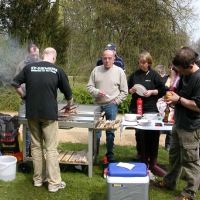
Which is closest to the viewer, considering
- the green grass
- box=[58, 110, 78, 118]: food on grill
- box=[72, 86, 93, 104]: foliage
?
the green grass

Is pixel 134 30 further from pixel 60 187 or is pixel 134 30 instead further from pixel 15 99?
pixel 60 187

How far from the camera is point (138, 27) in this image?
13.7 m

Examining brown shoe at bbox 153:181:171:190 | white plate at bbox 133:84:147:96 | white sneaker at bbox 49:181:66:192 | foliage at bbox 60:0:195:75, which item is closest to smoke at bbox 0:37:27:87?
foliage at bbox 60:0:195:75

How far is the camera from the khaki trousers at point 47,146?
354cm

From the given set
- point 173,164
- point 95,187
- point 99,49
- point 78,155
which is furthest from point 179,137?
point 99,49

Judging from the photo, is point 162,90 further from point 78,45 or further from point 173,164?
point 78,45

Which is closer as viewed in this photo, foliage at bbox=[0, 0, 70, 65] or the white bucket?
the white bucket

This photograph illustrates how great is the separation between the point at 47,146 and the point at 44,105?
0.53 meters

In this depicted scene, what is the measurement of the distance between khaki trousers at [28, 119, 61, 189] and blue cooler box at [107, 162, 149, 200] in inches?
37.0

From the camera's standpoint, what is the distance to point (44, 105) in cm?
343

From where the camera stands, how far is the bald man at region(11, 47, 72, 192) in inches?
135

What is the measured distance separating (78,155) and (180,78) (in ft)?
6.45

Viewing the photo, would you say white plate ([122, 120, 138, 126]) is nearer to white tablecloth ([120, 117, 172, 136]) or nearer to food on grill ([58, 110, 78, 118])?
white tablecloth ([120, 117, 172, 136])

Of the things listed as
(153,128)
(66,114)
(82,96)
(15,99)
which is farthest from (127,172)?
(15,99)
